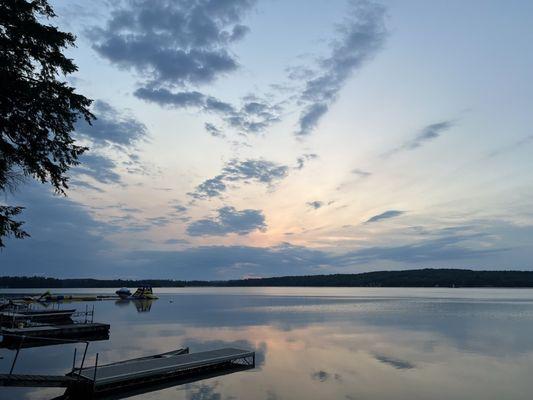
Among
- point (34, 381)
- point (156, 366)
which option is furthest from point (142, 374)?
point (34, 381)

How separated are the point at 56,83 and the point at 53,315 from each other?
42745mm

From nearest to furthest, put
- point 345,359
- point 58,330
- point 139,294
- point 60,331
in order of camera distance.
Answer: point 345,359, point 58,330, point 60,331, point 139,294

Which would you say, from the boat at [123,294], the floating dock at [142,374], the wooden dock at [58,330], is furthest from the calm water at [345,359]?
the boat at [123,294]

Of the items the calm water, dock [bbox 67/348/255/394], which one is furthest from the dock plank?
the calm water

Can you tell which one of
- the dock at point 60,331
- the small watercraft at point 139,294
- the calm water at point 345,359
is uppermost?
the small watercraft at point 139,294


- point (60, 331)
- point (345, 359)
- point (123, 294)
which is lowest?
point (345, 359)

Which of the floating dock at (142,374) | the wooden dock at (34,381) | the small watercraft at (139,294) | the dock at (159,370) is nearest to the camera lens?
the wooden dock at (34,381)

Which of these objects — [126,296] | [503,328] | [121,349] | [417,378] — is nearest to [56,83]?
[417,378]

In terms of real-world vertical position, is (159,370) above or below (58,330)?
below

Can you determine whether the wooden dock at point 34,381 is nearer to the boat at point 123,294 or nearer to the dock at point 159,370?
the dock at point 159,370

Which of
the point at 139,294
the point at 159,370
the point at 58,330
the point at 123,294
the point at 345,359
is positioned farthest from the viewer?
the point at 139,294

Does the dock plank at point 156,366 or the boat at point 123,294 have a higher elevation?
the boat at point 123,294

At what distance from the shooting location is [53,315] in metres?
48.7

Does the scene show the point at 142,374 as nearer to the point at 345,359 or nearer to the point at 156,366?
the point at 156,366
